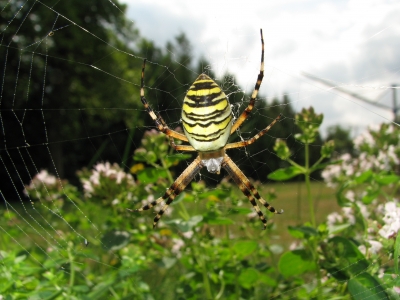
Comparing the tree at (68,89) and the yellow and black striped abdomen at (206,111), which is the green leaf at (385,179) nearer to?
the yellow and black striped abdomen at (206,111)

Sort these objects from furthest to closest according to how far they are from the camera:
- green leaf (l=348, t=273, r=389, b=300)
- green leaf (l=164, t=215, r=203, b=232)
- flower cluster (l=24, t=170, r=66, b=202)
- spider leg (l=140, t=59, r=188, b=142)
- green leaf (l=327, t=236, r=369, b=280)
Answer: flower cluster (l=24, t=170, r=66, b=202)
spider leg (l=140, t=59, r=188, b=142)
green leaf (l=164, t=215, r=203, b=232)
green leaf (l=327, t=236, r=369, b=280)
green leaf (l=348, t=273, r=389, b=300)

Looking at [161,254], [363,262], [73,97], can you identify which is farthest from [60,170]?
[363,262]

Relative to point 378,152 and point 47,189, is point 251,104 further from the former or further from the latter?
point 47,189

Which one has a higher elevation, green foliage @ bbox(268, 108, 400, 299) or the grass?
green foliage @ bbox(268, 108, 400, 299)

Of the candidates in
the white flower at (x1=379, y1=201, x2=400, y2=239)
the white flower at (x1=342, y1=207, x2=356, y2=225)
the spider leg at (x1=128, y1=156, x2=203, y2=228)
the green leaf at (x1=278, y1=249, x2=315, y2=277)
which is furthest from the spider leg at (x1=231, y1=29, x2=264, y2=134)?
the white flower at (x1=342, y1=207, x2=356, y2=225)

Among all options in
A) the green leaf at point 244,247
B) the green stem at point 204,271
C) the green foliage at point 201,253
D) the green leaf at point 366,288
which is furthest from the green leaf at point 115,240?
the green leaf at point 366,288

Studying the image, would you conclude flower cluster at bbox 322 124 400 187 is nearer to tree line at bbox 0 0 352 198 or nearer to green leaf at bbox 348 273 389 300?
green leaf at bbox 348 273 389 300

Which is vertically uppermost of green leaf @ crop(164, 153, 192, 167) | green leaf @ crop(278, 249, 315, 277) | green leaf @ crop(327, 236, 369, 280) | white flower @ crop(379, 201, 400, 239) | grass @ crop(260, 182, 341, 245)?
green leaf @ crop(164, 153, 192, 167)
